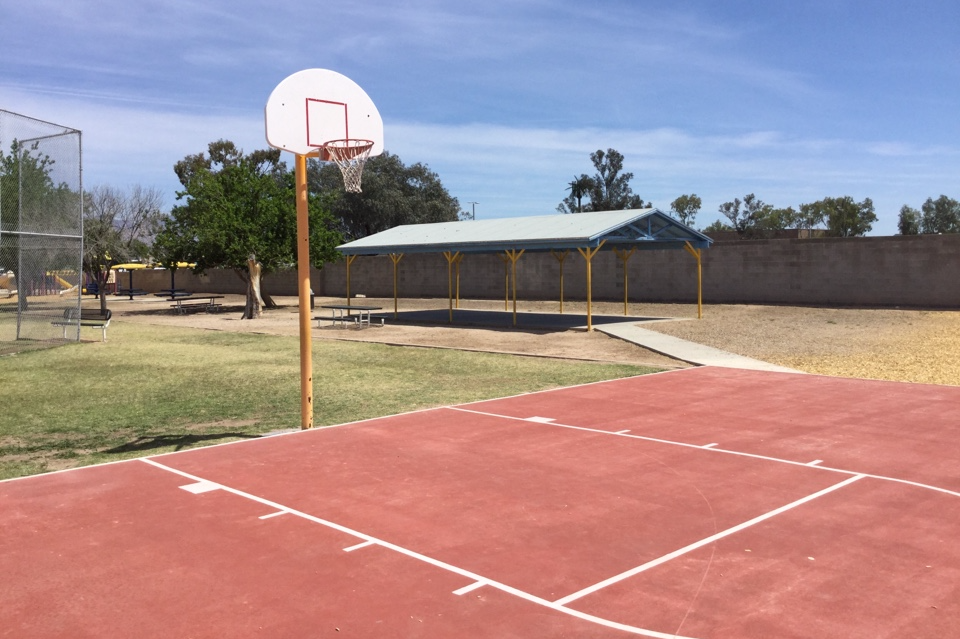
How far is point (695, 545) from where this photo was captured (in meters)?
6.81

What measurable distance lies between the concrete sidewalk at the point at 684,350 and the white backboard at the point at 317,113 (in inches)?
367

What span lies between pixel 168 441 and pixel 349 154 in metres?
4.77

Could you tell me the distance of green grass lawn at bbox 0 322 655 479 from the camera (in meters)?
11.4

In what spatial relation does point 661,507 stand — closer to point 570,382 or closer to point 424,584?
point 424,584

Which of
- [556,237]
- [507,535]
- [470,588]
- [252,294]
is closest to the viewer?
[470,588]

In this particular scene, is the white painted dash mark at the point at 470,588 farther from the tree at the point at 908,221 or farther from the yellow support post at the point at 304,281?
the tree at the point at 908,221

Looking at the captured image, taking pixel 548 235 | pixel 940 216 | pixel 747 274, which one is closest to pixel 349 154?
pixel 548 235

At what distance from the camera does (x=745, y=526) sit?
23.9 ft

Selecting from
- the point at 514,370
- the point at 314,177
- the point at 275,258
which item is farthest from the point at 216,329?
the point at 314,177

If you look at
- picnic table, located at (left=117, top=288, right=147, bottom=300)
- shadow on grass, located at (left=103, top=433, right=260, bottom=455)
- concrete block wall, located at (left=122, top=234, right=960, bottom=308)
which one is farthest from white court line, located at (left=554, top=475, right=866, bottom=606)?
picnic table, located at (left=117, top=288, right=147, bottom=300)

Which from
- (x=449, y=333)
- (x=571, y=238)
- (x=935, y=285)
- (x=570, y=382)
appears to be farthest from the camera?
(x=935, y=285)

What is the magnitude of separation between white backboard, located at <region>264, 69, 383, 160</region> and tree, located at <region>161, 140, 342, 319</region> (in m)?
23.9

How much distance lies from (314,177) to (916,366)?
66.9 metres

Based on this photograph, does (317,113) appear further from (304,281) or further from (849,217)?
(849,217)
